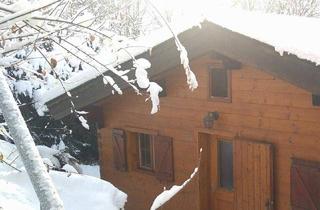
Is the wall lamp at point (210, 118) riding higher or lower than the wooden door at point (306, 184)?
higher

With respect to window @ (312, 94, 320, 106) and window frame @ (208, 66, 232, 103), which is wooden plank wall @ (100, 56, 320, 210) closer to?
window frame @ (208, 66, 232, 103)

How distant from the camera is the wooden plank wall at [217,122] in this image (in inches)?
238

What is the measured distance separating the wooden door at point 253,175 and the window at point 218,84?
77cm

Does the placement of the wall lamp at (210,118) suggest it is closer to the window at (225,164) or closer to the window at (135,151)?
the window at (225,164)

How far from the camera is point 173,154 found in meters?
7.71

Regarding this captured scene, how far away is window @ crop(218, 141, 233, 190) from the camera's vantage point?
720 cm

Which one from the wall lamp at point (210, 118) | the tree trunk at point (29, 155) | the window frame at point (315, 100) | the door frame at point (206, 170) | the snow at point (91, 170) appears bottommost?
the snow at point (91, 170)

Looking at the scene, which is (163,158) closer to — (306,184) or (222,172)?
(222,172)

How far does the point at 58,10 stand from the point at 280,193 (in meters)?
5.07

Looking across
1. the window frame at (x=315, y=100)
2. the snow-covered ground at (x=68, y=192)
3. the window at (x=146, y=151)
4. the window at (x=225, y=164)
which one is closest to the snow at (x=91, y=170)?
the window at (x=146, y=151)

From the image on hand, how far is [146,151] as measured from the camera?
27.7 ft

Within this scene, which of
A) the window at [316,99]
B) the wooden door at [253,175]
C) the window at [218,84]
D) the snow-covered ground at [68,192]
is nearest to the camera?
the snow-covered ground at [68,192]

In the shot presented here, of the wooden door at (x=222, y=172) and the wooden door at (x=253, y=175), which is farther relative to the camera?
the wooden door at (x=222, y=172)

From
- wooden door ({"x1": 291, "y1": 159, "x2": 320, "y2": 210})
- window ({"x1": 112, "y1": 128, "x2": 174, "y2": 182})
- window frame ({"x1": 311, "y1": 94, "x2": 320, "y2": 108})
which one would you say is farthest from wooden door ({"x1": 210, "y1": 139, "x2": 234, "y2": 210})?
window frame ({"x1": 311, "y1": 94, "x2": 320, "y2": 108})
